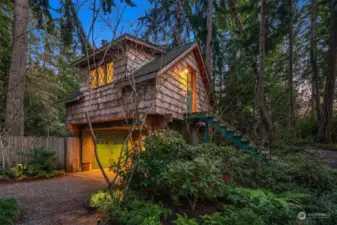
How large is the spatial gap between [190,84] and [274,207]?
248 inches

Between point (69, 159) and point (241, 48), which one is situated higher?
point (241, 48)

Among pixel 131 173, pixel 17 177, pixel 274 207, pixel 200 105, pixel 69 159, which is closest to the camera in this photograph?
pixel 274 207

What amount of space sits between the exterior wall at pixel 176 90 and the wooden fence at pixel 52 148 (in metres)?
4.81

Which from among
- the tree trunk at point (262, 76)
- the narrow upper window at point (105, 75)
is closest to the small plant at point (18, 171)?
the narrow upper window at point (105, 75)

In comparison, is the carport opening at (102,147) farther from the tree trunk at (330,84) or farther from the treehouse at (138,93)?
the tree trunk at (330,84)

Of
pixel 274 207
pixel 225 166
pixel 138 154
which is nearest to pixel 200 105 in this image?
pixel 225 166

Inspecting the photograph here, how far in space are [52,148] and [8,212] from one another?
5.29 m

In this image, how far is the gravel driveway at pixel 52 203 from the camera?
9.89 feet

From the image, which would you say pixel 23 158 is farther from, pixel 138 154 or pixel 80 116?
pixel 138 154

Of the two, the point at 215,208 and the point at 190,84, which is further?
the point at 190,84

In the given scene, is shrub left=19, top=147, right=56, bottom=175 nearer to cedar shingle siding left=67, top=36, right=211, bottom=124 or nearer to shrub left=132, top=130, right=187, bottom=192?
cedar shingle siding left=67, top=36, right=211, bottom=124

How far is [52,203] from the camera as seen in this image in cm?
385

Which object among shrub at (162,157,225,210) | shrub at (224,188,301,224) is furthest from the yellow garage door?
shrub at (224,188,301,224)

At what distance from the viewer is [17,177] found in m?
6.18
